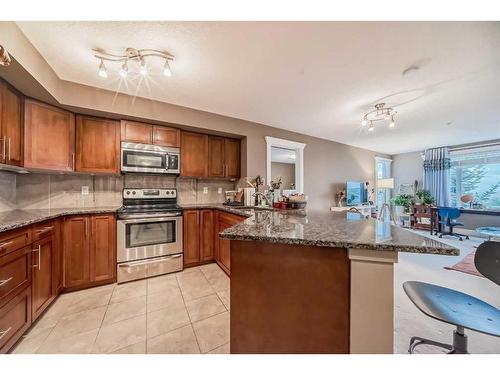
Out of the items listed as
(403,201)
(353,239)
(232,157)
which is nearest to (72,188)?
(232,157)

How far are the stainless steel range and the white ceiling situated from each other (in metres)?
1.51

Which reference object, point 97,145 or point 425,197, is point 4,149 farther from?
point 425,197

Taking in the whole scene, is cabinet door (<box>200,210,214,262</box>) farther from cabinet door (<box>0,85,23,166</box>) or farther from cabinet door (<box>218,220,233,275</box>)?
cabinet door (<box>0,85,23,166</box>)

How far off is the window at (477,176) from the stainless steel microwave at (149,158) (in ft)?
24.1

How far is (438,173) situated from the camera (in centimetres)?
554

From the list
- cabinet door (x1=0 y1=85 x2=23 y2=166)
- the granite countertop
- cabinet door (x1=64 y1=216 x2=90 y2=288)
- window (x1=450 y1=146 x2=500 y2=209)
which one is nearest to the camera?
the granite countertop

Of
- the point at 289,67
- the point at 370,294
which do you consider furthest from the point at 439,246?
the point at 289,67

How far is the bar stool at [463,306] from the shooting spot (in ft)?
3.13

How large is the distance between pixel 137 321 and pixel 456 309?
90.1 inches

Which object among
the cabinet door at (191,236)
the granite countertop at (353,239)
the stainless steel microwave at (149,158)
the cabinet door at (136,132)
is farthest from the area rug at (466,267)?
the cabinet door at (136,132)

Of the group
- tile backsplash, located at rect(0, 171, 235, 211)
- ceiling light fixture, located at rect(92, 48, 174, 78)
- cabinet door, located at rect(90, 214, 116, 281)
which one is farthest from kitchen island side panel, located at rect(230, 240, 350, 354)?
tile backsplash, located at rect(0, 171, 235, 211)

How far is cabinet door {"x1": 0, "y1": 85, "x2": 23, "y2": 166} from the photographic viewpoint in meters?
1.63

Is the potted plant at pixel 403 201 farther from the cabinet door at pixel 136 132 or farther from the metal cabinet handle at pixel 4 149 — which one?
the metal cabinet handle at pixel 4 149

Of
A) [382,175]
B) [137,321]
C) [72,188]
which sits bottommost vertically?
[137,321]
